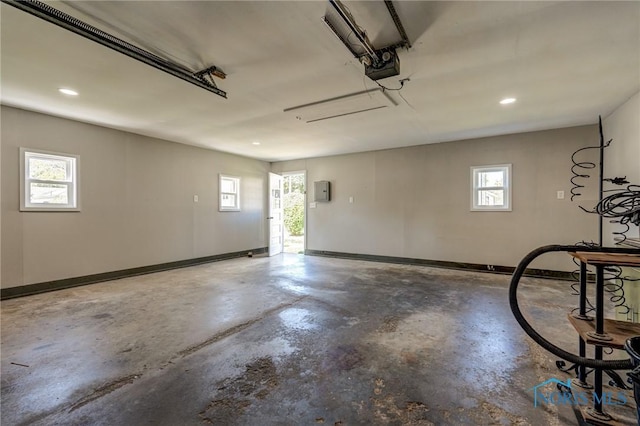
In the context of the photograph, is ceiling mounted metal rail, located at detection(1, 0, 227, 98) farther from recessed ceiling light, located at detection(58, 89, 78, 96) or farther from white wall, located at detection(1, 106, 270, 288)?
white wall, located at detection(1, 106, 270, 288)

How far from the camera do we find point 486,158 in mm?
5480

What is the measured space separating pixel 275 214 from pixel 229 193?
140 centimetres

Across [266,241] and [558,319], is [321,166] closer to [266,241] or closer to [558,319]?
[266,241]

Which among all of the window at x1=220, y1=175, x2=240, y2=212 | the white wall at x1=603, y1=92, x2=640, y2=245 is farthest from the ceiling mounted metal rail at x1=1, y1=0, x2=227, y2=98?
the white wall at x1=603, y1=92, x2=640, y2=245

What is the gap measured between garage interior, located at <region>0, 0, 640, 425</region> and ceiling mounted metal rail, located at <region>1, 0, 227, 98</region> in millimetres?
20

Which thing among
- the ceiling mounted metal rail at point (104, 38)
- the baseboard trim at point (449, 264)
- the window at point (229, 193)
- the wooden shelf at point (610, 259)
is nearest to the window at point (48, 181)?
the window at point (229, 193)

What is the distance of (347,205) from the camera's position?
→ 23.5ft

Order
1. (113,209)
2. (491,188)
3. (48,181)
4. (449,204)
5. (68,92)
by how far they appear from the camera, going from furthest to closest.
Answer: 1. (449,204)
2. (491,188)
3. (113,209)
4. (48,181)
5. (68,92)

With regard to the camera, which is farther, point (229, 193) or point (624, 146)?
point (229, 193)

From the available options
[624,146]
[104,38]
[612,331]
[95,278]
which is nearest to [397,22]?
[104,38]

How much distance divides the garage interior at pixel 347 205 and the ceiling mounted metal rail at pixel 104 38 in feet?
0.07

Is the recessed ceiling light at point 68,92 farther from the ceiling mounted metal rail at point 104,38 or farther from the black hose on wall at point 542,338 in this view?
the black hose on wall at point 542,338

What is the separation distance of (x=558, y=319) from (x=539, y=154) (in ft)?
10.6

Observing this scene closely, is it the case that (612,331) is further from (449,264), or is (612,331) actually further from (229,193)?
(229,193)
